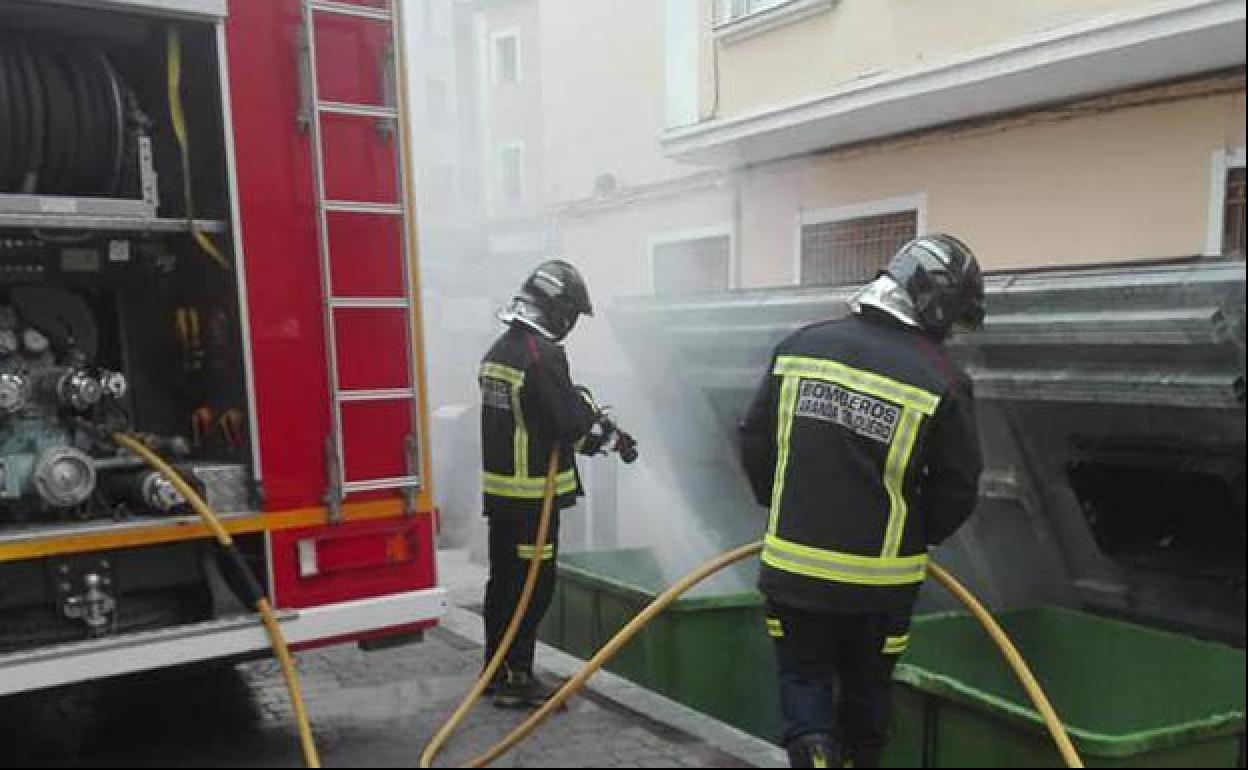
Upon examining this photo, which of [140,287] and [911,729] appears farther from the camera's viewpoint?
[140,287]

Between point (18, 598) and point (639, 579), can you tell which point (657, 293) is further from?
point (18, 598)

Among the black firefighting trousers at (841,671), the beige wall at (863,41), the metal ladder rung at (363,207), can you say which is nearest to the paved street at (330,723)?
the black firefighting trousers at (841,671)

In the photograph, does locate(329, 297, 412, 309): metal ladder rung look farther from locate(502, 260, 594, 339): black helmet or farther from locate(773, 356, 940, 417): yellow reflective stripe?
locate(773, 356, 940, 417): yellow reflective stripe

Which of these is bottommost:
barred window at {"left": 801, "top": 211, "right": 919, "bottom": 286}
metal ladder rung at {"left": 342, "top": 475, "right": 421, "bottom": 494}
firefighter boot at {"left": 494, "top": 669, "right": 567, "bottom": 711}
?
firefighter boot at {"left": 494, "top": 669, "right": 567, "bottom": 711}

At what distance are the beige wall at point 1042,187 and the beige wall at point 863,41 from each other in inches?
11.4

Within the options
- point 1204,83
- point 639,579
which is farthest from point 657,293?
point 1204,83

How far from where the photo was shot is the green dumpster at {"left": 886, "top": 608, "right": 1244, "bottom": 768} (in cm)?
251

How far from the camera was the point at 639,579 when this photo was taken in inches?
184

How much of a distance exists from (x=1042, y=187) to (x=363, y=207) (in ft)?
6.83

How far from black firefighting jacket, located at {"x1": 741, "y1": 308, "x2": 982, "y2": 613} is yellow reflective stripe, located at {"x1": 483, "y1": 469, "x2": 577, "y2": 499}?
127cm

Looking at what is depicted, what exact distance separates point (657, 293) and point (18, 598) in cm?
268

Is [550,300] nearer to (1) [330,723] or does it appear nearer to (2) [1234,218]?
(1) [330,723]

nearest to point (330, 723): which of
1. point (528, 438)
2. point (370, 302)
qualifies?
point (528, 438)

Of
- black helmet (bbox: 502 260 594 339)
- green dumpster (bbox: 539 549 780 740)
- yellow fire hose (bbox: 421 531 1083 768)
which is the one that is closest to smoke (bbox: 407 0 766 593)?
black helmet (bbox: 502 260 594 339)
